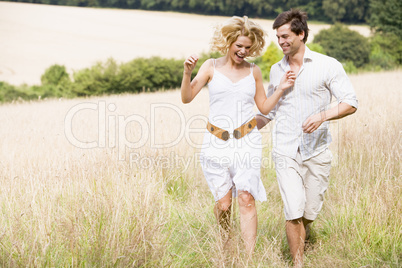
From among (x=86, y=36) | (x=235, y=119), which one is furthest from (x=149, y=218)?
(x=86, y=36)

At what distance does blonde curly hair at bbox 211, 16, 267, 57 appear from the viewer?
136 inches

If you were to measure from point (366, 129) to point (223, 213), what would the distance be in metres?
3.30

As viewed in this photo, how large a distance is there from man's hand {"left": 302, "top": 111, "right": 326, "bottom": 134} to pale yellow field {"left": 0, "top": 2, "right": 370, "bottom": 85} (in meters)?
28.8

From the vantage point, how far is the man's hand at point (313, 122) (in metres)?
3.30

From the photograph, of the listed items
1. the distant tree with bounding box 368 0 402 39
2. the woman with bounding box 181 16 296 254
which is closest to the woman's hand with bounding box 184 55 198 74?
the woman with bounding box 181 16 296 254

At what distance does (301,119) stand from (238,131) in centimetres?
50

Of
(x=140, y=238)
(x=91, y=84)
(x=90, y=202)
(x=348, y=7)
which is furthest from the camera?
(x=348, y=7)

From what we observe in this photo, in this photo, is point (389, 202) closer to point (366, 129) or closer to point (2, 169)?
point (366, 129)

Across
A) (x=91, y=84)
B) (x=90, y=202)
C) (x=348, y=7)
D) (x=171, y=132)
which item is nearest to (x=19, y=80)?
(x=91, y=84)

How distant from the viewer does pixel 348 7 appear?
2015 inches

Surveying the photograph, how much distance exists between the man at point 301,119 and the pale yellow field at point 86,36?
93.5 ft

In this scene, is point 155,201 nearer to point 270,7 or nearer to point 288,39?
point 288,39

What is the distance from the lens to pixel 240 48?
11.5 feet

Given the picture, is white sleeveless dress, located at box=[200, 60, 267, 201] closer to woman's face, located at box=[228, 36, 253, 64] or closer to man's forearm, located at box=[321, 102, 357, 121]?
woman's face, located at box=[228, 36, 253, 64]
